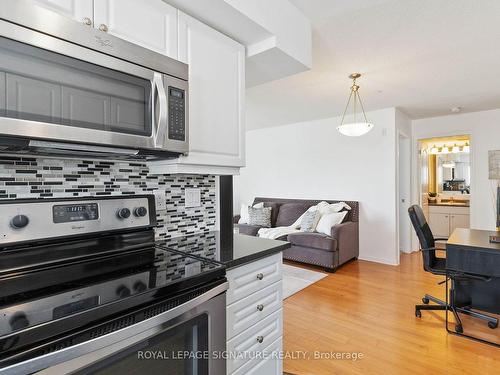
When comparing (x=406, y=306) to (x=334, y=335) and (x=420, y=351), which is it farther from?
(x=334, y=335)

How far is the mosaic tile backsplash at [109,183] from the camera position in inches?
43.8

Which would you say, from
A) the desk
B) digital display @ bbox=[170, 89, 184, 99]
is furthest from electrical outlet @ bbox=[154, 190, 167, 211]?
the desk

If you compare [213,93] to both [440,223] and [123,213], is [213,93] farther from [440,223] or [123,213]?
[440,223]

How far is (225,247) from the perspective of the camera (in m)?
1.47

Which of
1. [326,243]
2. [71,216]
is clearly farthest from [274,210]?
[71,216]

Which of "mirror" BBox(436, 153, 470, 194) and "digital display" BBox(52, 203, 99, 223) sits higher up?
"mirror" BBox(436, 153, 470, 194)

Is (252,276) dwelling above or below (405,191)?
below

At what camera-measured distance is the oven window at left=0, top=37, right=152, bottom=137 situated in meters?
0.84

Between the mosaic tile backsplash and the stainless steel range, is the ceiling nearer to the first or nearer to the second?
the mosaic tile backsplash

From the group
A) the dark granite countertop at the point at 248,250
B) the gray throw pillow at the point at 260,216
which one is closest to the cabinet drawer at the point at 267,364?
the dark granite countertop at the point at 248,250

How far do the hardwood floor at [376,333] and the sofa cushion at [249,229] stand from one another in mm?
1690

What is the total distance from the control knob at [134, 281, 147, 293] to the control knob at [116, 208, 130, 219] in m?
0.48

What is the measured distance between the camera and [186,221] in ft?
5.62

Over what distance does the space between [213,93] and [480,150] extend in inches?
190
